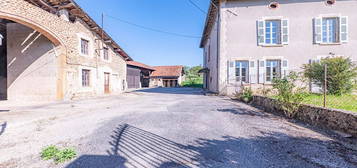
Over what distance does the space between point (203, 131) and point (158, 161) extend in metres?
1.65

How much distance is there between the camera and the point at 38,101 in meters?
8.73

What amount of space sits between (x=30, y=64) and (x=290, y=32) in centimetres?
1664

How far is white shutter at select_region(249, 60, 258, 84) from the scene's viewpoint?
433 inches

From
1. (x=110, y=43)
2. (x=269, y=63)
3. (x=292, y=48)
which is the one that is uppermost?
(x=110, y=43)

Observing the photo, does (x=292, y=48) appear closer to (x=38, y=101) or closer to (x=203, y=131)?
(x=203, y=131)

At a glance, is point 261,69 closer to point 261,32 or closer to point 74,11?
point 261,32

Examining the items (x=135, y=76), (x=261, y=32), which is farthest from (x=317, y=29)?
(x=135, y=76)

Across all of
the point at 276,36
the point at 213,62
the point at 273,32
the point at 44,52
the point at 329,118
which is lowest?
the point at 329,118

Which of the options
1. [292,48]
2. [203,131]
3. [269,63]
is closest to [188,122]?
[203,131]

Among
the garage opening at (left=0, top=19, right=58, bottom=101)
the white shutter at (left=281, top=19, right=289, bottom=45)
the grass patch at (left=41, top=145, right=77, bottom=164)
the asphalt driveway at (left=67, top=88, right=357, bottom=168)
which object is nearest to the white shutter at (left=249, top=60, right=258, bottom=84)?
the white shutter at (left=281, top=19, right=289, bottom=45)

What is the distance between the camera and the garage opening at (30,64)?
8.68 metres

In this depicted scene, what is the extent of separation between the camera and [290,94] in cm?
488

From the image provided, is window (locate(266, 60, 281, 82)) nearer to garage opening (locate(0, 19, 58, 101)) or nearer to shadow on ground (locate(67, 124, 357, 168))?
shadow on ground (locate(67, 124, 357, 168))

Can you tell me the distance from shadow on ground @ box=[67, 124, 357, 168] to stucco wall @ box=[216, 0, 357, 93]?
859 cm
